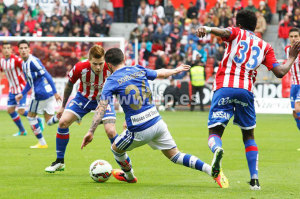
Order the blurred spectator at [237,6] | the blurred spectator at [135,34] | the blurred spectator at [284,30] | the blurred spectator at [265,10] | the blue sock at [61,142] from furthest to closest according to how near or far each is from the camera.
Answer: the blurred spectator at [135,34] < the blurred spectator at [237,6] < the blurred spectator at [265,10] < the blurred spectator at [284,30] < the blue sock at [61,142]

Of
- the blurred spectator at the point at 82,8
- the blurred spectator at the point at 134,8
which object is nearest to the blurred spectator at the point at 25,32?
the blurred spectator at the point at 82,8

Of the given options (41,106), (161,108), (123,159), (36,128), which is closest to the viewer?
(123,159)

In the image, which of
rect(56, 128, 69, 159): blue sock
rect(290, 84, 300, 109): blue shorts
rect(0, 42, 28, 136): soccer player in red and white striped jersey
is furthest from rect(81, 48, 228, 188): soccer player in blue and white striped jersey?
rect(0, 42, 28, 136): soccer player in red and white striped jersey

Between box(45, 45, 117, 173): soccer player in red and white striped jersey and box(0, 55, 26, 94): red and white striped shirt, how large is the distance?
6694 mm

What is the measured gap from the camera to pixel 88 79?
9.52 meters

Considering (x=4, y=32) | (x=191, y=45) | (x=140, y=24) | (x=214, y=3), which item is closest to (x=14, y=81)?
(x=4, y=32)

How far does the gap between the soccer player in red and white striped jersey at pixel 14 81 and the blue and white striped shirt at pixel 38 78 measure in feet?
8.14

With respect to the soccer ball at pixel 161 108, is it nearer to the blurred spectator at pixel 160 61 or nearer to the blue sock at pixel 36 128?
the blurred spectator at pixel 160 61

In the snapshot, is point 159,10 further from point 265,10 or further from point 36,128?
point 36,128

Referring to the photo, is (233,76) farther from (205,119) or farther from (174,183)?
(205,119)

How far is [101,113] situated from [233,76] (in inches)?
67.2

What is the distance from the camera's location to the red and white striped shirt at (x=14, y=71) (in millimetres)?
15992

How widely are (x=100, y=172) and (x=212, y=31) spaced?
2.52 metres

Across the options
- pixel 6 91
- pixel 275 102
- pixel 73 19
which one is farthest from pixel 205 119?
pixel 73 19
